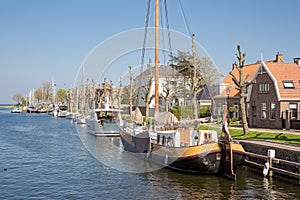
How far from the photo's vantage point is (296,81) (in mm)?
37062

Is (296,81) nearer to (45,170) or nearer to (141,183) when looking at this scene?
(141,183)

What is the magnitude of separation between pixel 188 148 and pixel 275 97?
16519 millimetres

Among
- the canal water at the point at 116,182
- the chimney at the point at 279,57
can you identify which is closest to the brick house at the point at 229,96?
the chimney at the point at 279,57

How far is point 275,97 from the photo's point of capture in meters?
36.2

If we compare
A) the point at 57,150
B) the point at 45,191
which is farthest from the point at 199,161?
the point at 57,150

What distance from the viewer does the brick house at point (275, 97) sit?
116 feet

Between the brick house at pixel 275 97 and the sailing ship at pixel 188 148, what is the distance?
1071cm

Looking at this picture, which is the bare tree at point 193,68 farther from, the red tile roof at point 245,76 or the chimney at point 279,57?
the chimney at point 279,57

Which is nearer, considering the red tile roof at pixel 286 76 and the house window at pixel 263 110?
the red tile roof at pixel 286 76

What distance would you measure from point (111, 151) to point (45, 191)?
1553cm

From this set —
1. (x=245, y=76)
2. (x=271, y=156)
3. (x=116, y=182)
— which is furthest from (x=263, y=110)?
(x=116, y=182)

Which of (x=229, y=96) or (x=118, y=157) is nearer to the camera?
(x=118, y=157)

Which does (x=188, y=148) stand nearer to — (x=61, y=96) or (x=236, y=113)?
(x=236, y=113)

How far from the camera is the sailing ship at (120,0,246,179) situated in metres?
22.5
